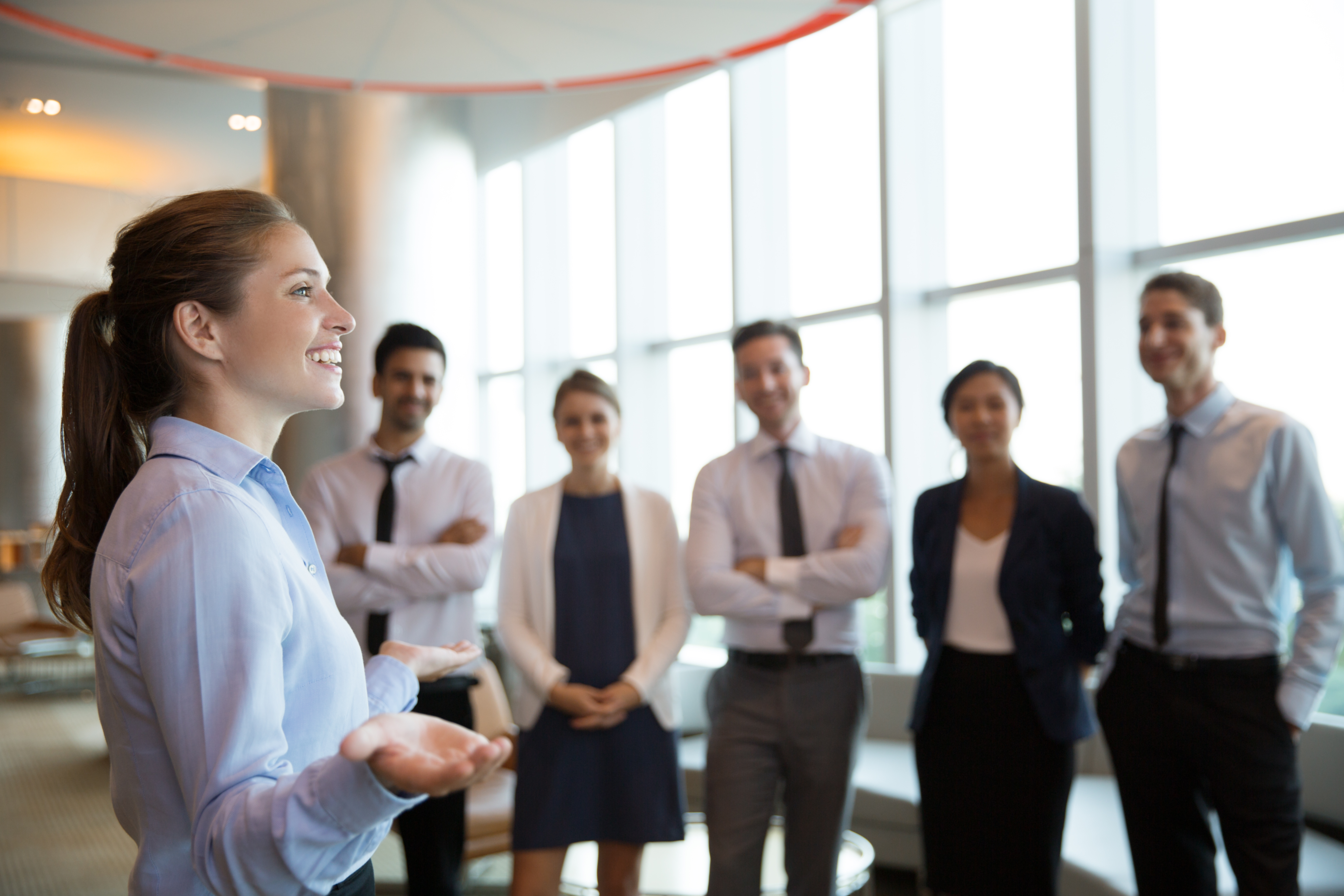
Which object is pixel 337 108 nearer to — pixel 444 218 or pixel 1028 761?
pixel 444 218

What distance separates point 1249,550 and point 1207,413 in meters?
0.39

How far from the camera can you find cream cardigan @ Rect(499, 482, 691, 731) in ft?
9.96

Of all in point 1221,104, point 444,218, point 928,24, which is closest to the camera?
point 1221,104

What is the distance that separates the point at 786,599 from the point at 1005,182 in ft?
10.5

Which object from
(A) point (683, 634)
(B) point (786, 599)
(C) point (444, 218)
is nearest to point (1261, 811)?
(B) point (786, 599)

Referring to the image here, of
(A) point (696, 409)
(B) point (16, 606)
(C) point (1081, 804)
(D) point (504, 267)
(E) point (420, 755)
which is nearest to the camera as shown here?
(E) point (420, 755)

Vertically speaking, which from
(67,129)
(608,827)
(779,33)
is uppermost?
(67,129)

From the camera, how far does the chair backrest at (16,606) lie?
787 centimetres

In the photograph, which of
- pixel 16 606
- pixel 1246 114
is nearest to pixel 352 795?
pixel 1246 114

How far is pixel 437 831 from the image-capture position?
2934 millimetres

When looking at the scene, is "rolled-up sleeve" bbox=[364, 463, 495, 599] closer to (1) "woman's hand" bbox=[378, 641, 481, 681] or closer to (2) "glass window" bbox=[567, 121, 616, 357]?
(1) "woman's hand" bbox=[378, 641, 481, 681]

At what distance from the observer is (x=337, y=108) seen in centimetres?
679

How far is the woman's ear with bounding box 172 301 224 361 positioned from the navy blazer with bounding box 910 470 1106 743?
2287 mm

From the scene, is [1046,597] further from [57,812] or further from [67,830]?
[57,812]
